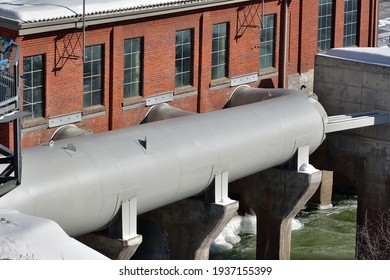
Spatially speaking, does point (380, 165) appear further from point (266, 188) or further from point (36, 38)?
point (36, 38)

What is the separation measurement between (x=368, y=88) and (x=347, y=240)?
5.82 meters

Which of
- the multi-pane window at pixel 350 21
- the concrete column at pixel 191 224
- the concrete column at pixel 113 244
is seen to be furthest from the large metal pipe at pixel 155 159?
the multi-pane window at pixel 350 21

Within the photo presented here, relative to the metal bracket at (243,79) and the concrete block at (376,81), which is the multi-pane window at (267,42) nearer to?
the metal bracket at (243,79)

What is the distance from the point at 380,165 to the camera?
4838cm

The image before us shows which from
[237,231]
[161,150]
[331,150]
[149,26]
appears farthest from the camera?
[237,231]

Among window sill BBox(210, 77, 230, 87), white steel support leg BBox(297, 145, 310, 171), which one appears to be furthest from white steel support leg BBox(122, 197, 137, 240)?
window sill BBox(210, 77, 230, 87)

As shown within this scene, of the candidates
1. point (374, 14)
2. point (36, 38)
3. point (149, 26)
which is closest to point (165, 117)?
point (149, 26)

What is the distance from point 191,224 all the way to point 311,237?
10943mm

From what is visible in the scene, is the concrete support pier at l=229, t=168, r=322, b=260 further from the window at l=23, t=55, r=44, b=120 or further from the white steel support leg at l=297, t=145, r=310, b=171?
the window at l=23, t=55, r=44, b=120

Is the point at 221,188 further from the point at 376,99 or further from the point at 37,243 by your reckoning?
the point at 37,243

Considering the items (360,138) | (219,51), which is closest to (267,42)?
(219,51)

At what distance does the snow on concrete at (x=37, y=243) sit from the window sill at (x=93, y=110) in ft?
44.6

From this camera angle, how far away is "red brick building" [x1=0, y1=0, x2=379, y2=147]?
4016cm

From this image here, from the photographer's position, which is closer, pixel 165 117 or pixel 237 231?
pixel 165 117
